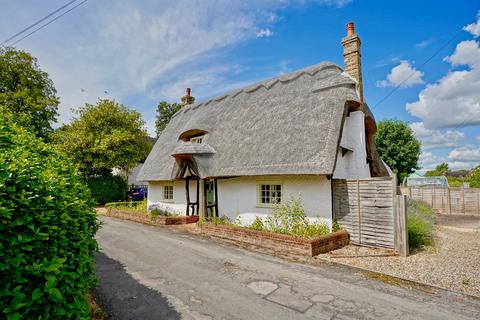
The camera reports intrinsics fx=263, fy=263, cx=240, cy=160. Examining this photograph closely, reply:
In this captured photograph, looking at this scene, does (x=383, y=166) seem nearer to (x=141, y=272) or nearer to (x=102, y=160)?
(x=141, y=272)

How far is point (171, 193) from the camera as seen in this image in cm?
1625

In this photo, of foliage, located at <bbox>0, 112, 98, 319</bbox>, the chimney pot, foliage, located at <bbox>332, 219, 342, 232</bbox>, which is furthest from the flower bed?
the chimney pot

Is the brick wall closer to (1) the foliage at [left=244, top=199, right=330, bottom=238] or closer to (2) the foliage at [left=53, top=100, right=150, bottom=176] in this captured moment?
(1) the foliage at [left=244, top=199, right=330, bottom=238]

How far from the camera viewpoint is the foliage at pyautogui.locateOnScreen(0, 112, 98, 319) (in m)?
2.32

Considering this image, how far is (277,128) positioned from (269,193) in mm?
2935

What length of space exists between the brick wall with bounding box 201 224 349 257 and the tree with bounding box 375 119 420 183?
2462 cm

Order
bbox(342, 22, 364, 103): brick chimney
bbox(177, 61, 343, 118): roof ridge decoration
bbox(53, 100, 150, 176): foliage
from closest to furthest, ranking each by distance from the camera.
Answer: bbox(342, 22, 364, 103): brick chimney, bbox(177, 61, 343, 118): roof ridge decoration, bbox(53, 100, 150, 176): foliage

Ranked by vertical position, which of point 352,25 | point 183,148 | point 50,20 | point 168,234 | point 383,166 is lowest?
point 168,234

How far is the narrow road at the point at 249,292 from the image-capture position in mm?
4637

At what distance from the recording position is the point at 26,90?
22859 mm

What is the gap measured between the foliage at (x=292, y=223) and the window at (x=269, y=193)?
1.41ft

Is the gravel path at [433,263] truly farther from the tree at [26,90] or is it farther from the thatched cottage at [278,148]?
the tree at [26,90]

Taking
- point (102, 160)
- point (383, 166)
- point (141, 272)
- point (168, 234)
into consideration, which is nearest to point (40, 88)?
point (102, 160)

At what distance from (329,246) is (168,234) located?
668 cm
